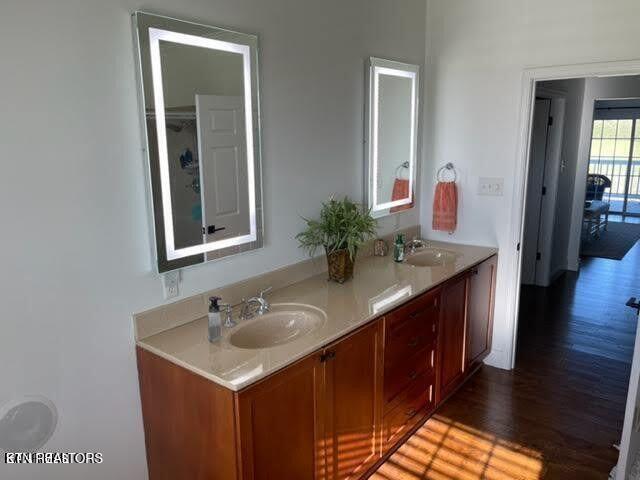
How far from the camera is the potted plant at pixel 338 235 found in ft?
8.32

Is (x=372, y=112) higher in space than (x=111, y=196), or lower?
higher

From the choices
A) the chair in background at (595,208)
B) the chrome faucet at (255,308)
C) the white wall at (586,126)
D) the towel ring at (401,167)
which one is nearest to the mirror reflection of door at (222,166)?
the chrome faucet at (255,308)

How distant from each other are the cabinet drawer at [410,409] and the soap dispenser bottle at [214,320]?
101 cm

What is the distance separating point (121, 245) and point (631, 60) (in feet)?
9.35

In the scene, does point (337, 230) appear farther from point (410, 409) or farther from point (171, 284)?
point (410, 409)

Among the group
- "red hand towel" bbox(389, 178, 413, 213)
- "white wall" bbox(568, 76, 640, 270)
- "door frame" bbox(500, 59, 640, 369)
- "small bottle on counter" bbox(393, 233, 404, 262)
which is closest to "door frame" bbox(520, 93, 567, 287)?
"white wall" bbox(568, 76, 640, 270)

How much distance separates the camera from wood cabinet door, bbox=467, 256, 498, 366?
122 inches

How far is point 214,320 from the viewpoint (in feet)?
6.15

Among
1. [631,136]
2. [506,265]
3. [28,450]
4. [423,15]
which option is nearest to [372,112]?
[423,15]

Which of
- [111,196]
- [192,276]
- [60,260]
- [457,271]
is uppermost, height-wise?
[111,196]

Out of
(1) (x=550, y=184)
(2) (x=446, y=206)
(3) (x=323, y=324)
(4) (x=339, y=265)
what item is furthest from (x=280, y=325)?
(1) (x=550, y=184)

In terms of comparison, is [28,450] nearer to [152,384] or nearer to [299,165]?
[152,384]

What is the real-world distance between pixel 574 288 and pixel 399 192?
9.72 ft

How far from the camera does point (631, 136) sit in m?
9.18
